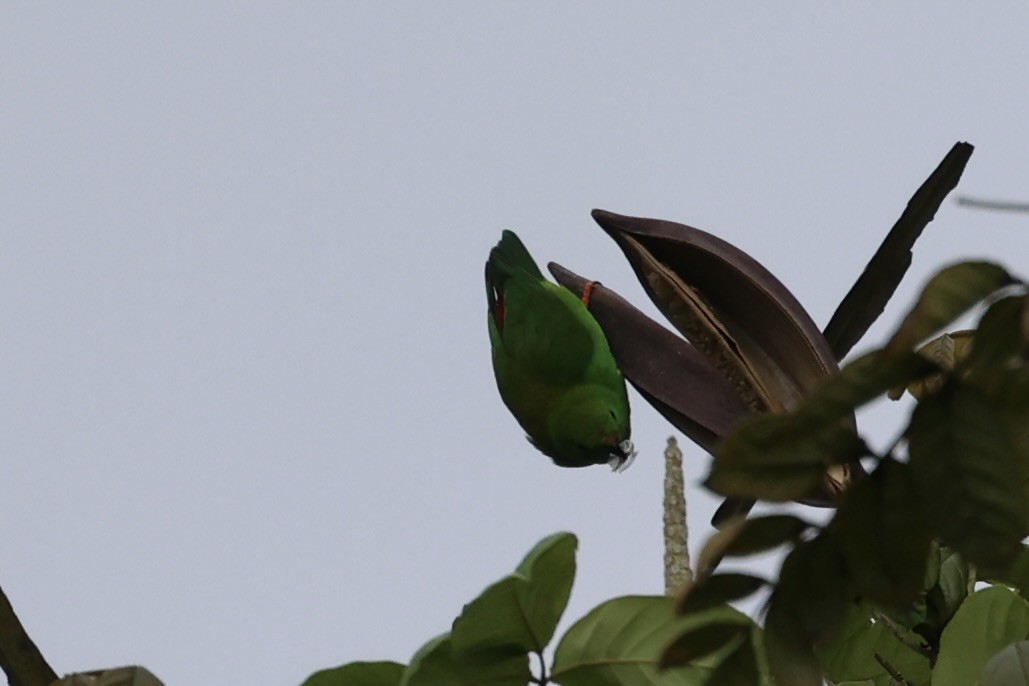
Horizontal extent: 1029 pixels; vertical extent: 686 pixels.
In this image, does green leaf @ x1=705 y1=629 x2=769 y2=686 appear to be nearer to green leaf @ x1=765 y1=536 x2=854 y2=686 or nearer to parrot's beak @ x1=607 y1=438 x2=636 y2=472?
green leaf @ x1=765 y1=536 x2=854 y2=686

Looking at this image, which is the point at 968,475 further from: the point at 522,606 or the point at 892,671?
Answer: the point at 892,671

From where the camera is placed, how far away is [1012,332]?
399 mm

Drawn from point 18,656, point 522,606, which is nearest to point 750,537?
point 522,606

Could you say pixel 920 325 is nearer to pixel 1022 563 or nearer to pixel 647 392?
pixel 1022 563

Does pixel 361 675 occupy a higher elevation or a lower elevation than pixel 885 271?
lower

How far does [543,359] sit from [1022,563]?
192 centimetres

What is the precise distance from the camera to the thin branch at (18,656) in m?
0.61

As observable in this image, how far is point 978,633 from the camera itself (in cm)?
89

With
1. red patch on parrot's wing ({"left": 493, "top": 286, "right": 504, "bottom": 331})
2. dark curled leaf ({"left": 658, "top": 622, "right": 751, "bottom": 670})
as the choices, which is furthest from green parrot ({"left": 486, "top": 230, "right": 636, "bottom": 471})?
dark curled leaf ({"left": 658, "top": 622, "right": 751, "bottom": 670})

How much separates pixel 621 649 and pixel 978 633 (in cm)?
33

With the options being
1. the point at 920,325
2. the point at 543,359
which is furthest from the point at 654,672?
the point at 543,359

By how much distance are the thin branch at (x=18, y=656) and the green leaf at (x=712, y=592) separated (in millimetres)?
335

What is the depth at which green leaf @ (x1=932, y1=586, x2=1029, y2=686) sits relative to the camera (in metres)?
0.88

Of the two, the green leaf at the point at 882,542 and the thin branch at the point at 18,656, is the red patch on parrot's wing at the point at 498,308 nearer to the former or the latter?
the thin branch at the point at 18,656
